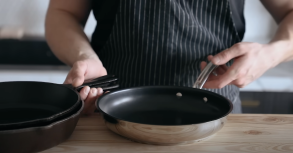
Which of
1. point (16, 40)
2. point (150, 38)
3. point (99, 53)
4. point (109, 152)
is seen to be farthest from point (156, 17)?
point (16, 40)

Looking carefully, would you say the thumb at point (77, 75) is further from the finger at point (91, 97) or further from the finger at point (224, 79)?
the finger at point (224, 79)

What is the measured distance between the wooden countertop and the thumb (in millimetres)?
70

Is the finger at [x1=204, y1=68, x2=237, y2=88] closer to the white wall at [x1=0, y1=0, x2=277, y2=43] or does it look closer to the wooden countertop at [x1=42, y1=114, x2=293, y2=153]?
the wooden countertop at [x1=42, y1=114, x2=293, y2=153]

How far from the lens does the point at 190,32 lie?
2.89ft

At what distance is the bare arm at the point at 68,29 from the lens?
0.88 metres

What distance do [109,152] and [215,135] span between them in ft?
0.60

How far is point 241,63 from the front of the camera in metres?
0.79

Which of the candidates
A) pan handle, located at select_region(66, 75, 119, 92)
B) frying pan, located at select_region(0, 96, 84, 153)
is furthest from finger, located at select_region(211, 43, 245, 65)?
frying pan, located at select_region(0, 96, 84, 153)

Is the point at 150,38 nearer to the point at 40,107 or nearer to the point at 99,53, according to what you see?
the point at 99,53

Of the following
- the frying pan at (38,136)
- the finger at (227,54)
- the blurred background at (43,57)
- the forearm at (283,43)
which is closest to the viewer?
the frying pan at (38,136)

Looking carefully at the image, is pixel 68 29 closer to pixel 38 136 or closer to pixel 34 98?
pixel 34 98

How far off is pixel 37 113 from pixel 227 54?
411 mm

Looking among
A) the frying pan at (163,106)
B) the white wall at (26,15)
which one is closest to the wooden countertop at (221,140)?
the frying pan at (163,106)

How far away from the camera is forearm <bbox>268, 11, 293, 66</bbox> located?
0.85 meters
